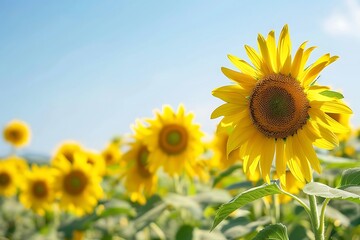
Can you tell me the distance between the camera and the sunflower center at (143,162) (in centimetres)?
505

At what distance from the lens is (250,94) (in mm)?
2416

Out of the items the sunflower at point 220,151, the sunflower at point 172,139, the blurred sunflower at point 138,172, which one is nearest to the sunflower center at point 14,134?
the sunflower at point 220,151

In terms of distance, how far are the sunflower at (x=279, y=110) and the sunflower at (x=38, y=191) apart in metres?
5.19

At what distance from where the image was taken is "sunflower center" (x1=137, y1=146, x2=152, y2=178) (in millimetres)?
5054

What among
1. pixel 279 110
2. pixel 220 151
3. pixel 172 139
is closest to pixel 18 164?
pixel 220 151

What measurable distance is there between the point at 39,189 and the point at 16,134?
15.1 ft

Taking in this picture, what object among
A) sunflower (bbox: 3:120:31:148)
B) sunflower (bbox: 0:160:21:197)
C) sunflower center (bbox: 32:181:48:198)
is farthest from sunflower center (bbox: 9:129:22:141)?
sunflower center (bbox: 32:181:48:198)

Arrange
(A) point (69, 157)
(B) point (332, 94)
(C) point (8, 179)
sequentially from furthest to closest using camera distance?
(C) point (8, 179) → (A) point (69, 157) → (B) point (332, 94)

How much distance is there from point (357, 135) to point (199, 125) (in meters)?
8.90

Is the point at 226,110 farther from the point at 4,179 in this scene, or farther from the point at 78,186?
the point at 4,179

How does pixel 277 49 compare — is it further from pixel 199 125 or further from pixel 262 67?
pixel 199 125

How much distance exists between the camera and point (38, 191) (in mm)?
7258

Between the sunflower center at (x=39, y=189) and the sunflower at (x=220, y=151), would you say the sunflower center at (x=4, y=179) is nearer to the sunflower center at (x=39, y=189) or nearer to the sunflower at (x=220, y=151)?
the sunflower center at (x=39, y=189)

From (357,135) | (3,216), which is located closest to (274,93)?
(3,216)
